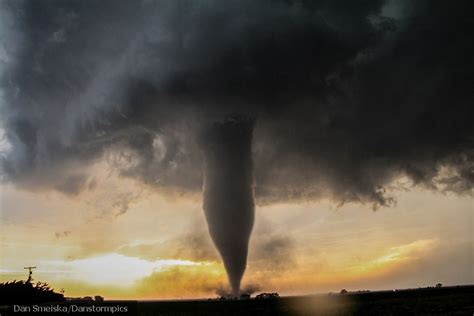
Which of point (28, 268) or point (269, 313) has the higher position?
point (28, 268)

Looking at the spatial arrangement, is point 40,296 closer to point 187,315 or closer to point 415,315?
point 187,315

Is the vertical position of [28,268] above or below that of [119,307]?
above

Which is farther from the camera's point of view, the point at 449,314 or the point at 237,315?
the point at 237,315

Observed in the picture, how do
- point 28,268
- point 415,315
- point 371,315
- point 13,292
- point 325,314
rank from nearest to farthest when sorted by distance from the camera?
point 415,315 < point 371,315 < point 325,314 < point 13,292 < point 28,268

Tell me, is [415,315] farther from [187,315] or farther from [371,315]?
[187,315]

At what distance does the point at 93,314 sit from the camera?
58.2 meters

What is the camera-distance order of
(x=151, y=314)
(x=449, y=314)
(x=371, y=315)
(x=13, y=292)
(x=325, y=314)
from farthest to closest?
(x=13, y=292) < (x=151, y=314) < (x=325, y=314) < (x=371, y=315) < (x=449, y=314)

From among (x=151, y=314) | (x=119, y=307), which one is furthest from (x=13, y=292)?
(x=151, y=314)

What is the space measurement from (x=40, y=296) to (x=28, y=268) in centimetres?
2404

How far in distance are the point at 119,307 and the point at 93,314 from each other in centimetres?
524

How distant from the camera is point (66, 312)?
57.1 metres

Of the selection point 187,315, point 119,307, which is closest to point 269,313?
point 187,315

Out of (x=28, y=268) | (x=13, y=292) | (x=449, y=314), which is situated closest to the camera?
(x=449, y=314)

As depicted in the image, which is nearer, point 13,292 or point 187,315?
point 187,315
